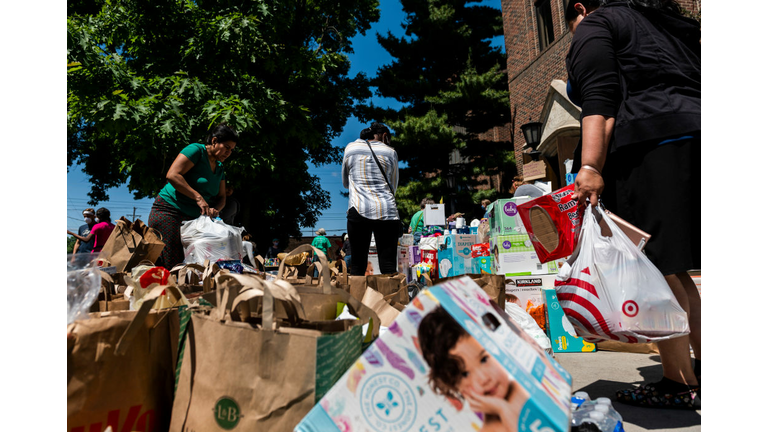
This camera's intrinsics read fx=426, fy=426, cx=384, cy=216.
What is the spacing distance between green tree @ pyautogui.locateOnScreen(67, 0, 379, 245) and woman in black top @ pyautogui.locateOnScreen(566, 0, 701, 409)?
8.35 metres

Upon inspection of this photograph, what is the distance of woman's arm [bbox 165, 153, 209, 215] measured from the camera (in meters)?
3.02

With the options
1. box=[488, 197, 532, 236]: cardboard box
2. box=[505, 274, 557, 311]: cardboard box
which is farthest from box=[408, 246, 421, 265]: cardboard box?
box=[505, 274, 557, 311]: cardboard box

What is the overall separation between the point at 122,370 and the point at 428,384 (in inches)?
31.3

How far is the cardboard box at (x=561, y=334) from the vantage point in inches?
112

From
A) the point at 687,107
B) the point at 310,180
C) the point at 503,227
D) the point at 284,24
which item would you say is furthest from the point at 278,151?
the point at 687,107

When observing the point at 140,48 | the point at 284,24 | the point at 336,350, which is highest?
the point at 284,24

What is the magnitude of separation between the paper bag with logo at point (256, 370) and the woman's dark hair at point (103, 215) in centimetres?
673

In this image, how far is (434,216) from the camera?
8797 millimetres

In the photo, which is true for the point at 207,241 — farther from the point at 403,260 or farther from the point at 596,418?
the point at 403,260

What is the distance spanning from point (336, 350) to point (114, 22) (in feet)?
40.4

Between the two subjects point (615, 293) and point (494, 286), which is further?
point (494, 286)

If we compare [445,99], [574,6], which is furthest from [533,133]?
[574,6]

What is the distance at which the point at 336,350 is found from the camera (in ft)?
3.48

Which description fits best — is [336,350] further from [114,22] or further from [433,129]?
[433,129]
